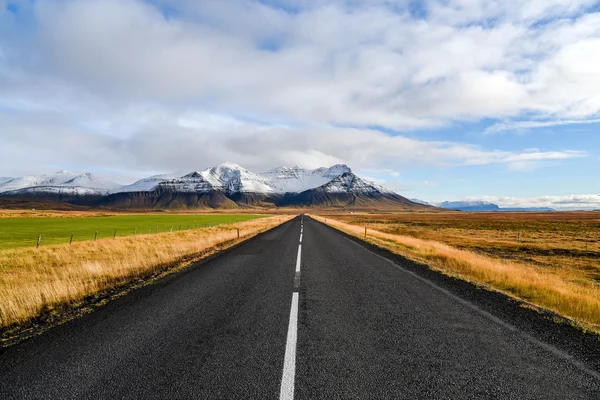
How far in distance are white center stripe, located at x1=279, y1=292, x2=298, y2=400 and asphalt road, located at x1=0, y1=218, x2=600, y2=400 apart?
19 millimetres

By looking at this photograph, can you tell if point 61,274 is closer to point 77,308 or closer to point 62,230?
point 77,308

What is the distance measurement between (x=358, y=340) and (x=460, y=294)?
470 cm

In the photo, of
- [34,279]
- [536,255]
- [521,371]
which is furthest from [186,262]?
[536,255]

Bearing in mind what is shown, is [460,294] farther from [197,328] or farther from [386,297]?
[197,328]

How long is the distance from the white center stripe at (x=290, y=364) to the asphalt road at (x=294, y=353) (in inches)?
0.8

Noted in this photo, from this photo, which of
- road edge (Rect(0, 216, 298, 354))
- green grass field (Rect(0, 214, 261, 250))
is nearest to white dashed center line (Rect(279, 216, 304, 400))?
road edge (Rect(0, 216, 298, 354))

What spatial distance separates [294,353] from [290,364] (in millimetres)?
364

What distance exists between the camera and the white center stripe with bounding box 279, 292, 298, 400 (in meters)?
3.66

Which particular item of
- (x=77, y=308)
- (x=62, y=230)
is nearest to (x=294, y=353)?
(x=77, y=308)

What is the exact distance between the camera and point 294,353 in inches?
185

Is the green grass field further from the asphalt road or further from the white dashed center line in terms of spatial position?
the white dashed center line

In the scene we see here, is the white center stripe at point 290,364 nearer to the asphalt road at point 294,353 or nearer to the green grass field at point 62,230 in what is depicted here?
the asphalt road at point 294,353

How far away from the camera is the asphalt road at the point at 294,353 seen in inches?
150

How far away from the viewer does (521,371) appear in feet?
14.0
